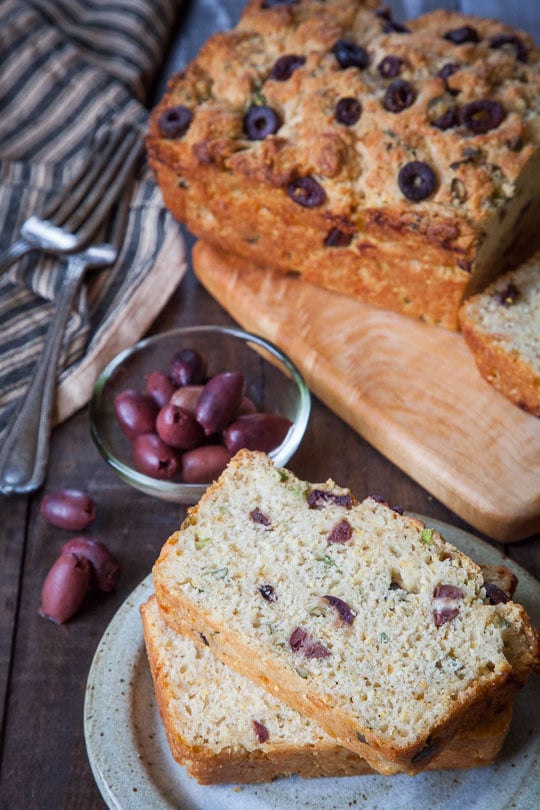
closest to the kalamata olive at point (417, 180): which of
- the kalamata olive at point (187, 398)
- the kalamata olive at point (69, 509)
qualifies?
the kalamata olive at point (187, 398)

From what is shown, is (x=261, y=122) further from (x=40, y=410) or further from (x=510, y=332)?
(x=40, y=410)

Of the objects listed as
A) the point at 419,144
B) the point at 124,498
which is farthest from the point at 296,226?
the point at 124,498

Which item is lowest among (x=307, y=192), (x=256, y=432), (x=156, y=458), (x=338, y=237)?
(x=156, y=458)

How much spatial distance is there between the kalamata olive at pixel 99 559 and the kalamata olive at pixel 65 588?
2 cm

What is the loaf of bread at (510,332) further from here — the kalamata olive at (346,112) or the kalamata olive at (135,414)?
the kalamata olive at (135,414)

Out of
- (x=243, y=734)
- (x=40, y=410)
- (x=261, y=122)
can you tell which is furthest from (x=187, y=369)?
(x=243, y=734)

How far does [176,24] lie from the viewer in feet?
15.8

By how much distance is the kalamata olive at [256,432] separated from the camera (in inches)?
116

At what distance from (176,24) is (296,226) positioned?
1.98 metres

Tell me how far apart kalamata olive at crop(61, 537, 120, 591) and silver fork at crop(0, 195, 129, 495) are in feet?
1.12

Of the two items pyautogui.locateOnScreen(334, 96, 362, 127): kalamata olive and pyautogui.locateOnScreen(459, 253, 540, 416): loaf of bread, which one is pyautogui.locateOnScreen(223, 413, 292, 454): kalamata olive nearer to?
pyautogui.locateOnScreen(459, 253, 540, 416): loaf of bread

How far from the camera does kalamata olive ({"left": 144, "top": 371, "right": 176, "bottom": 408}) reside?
3129 millimetres

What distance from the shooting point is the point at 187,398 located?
10.1 feet

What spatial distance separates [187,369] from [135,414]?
241 millimetres
